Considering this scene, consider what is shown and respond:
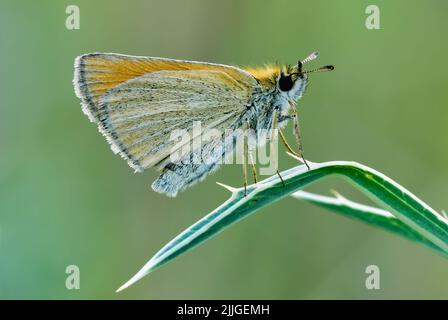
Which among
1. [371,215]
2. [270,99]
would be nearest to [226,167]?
[270,99]

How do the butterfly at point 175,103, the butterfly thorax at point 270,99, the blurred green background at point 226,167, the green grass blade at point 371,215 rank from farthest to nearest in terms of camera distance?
1. the blurred green background at point 226,167
2. the butterfly thorax at point 270,99
3. the butterfly at point 175,103
4. the green grass blade at point 371,215

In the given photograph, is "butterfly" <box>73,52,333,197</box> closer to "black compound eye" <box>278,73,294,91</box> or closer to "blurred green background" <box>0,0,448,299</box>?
"black compound eye" <box>278,73,294,91</box>

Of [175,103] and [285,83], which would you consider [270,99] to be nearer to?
[285,83]

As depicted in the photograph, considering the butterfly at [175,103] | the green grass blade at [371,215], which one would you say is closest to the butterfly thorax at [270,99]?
the butterfly at [175,103]

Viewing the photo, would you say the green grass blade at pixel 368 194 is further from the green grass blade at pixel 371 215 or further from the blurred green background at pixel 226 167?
the blurred green background at pixel 226 167

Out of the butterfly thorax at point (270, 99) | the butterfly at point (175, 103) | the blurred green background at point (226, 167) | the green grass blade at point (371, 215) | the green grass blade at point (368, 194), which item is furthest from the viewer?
the blurred green background at point (226, 167)

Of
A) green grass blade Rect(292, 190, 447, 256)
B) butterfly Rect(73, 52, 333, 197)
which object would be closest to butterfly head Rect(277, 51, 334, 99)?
butterfly Rect(73, 52, 333, 197)
